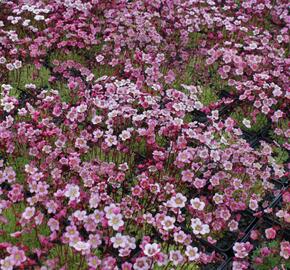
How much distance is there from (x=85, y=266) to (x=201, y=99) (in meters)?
3.12

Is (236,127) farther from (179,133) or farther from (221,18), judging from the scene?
(221,18)

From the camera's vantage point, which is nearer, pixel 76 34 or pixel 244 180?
pixel 244 180

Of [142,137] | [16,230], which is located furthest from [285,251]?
[16,230]

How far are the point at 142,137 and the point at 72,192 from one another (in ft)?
4.90

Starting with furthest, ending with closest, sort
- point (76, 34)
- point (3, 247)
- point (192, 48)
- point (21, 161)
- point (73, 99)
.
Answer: point (192, 48)
point (76, 34)
point (73, 99)
point (21, 161)
point (3, 247)

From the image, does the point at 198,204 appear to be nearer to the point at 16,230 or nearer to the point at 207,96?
the point at 16,230

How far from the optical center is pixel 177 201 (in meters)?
4.54

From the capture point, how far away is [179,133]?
5.62 meters

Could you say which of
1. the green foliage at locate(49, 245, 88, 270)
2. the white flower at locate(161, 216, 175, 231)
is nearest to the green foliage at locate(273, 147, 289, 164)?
the white flower at locate(161, 216, 175, 231)

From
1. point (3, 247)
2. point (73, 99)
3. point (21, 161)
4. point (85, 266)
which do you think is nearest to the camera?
point (3, 247)

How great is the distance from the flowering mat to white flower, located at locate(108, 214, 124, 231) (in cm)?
2

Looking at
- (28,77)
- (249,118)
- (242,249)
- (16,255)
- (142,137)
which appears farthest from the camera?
(28,77)

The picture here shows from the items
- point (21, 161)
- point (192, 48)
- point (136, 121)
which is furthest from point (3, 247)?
point (192, 48)

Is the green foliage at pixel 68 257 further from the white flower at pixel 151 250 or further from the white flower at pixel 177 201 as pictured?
the white flower at pixel 177 201
